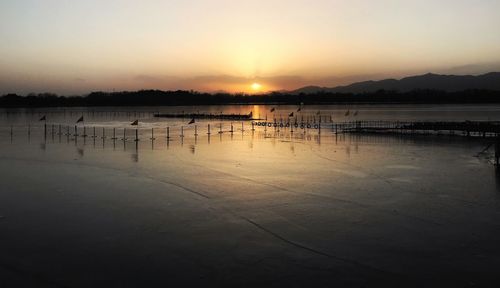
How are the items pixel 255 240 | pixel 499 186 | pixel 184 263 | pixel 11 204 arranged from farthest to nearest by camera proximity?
pixel 499 186 < pixel 11 204 < pixel 255 240 < pixel 184 263

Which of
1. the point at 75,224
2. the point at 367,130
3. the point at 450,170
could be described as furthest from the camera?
the point at 367,130

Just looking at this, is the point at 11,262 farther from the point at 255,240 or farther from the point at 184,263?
the point at 255,240

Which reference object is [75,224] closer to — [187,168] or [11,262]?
[11,262]

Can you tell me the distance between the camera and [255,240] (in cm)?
1284

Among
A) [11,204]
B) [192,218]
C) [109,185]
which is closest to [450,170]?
[192,218]

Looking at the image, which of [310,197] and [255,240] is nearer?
[255,240]

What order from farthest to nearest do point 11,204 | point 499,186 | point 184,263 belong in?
point 499,186, point 11,204, point 184,263

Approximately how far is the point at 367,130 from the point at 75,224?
162ft

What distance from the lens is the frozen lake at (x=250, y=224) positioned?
10445 millimetres

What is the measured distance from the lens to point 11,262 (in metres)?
11.1

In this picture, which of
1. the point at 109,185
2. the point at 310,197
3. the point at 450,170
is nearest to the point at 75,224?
the point at 109,185

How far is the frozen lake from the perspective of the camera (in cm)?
1045

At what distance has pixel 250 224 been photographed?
14383 mm

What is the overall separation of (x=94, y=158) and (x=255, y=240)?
21086mm
